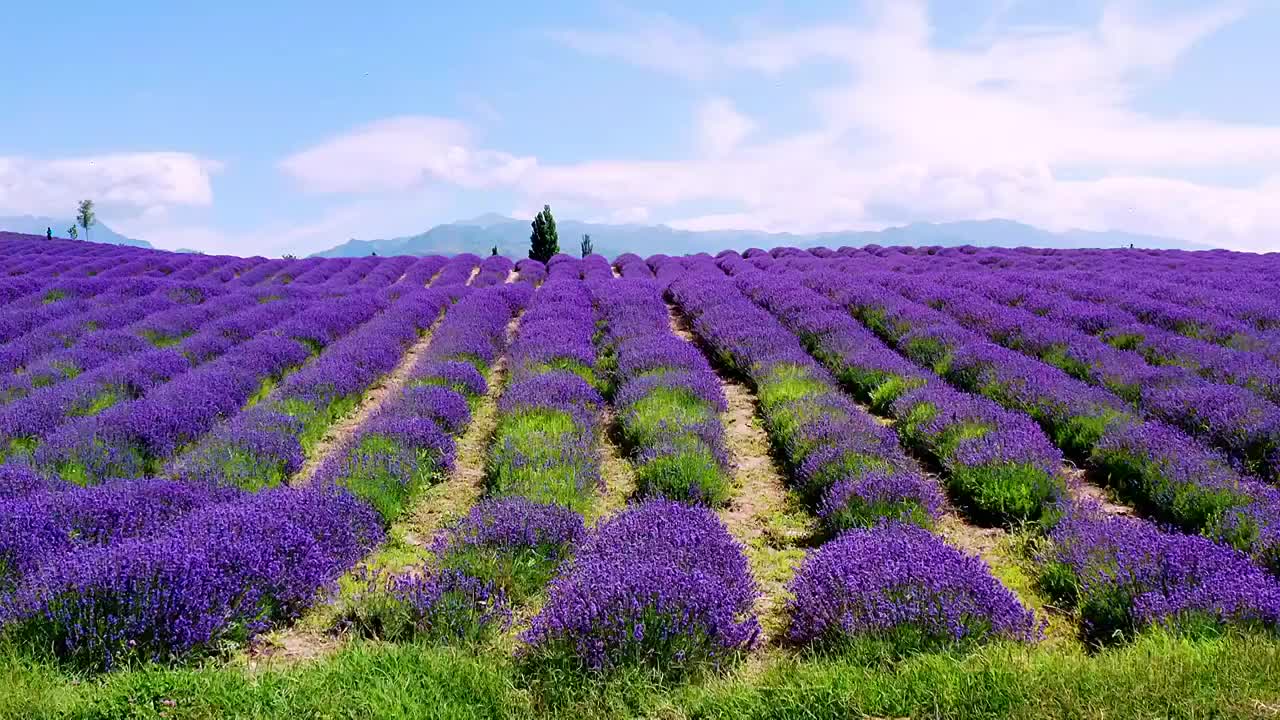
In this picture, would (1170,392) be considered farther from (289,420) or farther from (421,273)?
(421,273)

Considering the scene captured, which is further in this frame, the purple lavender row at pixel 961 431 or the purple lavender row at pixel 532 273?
the purple lavender row at pixel 532 273

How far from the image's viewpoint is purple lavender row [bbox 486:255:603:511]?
495 cm

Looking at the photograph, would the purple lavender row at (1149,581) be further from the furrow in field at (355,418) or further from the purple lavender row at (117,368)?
the purple lavender row at (117,368)

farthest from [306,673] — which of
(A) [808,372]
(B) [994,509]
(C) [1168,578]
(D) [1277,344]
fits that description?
(D) [1277,344]

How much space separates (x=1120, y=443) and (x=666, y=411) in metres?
3.44

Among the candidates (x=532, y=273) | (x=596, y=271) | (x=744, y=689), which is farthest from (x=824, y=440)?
(x=532, y=273)

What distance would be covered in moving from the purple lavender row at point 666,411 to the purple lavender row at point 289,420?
8.69 feet

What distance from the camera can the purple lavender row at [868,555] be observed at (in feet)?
9.95

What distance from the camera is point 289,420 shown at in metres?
6.24

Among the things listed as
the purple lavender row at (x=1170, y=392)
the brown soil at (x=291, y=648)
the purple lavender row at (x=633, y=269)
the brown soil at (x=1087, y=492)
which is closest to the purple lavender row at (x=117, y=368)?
the brown soil at (x=291, y=648)

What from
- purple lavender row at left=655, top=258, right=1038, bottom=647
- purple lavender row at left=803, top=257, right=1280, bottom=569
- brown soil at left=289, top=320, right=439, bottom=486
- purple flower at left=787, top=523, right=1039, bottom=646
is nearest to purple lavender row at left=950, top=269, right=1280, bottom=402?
purple lavender row at left=803, top=257, right=1280, bottom=569

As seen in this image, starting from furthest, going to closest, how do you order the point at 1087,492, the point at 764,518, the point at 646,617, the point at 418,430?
the point at 418,430, the point at 1087,492, the point at 764,518, the point at 646,617

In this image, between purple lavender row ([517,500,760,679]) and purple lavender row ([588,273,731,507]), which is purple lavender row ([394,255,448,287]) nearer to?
purple lavender row ([588,273,731,507])

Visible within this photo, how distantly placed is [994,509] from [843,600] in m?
2.31
